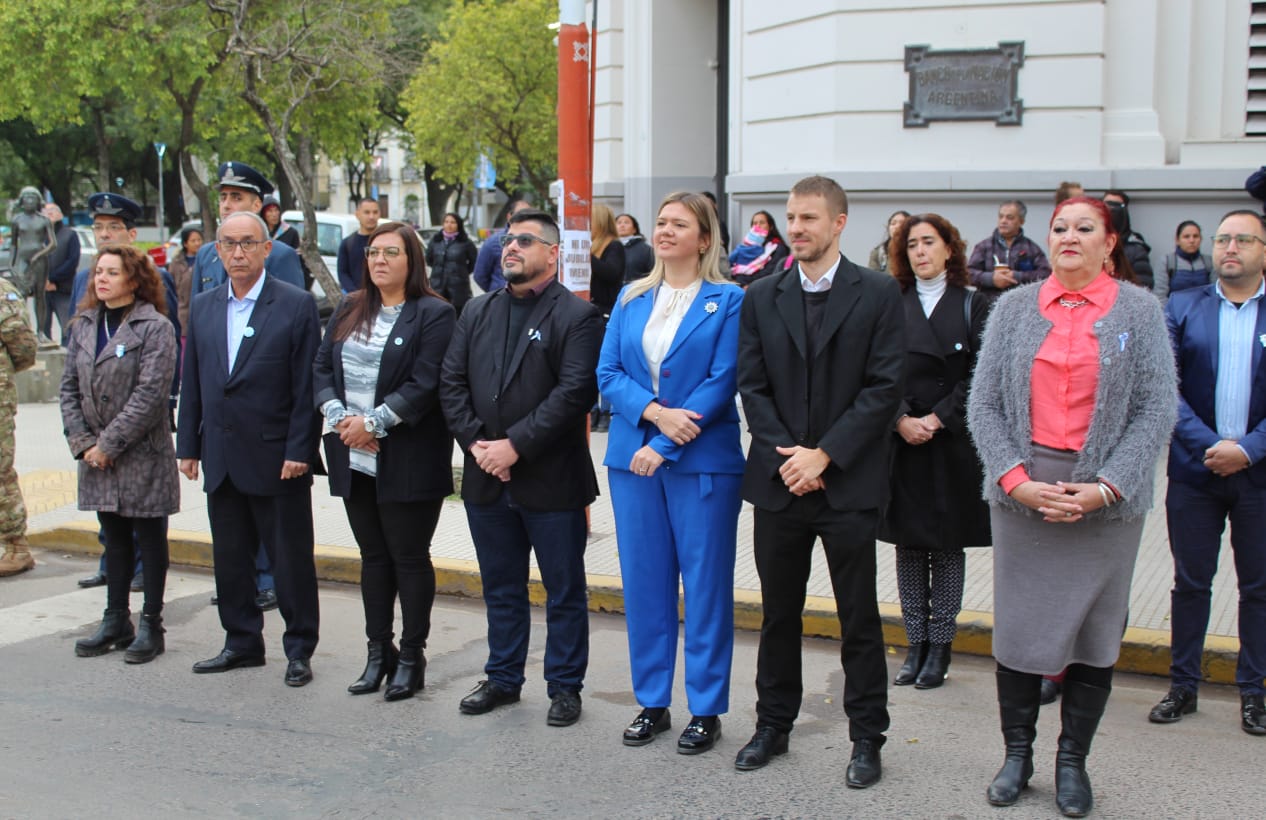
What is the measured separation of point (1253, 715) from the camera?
17.7 ft

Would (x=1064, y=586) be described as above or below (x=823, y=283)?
below

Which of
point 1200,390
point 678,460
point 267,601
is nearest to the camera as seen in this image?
point 678,460

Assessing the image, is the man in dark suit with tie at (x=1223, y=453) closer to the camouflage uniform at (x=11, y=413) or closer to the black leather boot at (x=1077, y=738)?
the black leather boot at (x=1077, y=738)

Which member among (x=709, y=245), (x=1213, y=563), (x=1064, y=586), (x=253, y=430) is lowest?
(x=1213, y=563)

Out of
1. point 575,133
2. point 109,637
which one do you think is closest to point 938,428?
point 575,133

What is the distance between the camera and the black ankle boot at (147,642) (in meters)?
6.55

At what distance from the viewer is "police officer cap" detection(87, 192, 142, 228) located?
25.2 feet

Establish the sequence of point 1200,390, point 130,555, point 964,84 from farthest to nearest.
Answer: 1. point 964,84
2. point 130,555
3. point 1200,390

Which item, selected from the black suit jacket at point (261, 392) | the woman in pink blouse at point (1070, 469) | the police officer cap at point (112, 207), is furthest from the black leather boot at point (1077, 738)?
the police officer cap at point (112, 207)

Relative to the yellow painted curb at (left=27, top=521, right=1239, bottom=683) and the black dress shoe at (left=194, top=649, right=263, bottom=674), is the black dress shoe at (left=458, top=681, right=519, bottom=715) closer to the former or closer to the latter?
the black dress shoe at (left=194, top=649, right=263, bottom=674)

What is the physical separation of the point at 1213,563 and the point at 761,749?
2043 mm

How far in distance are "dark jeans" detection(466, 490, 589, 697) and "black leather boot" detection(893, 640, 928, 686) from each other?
147 centimetres

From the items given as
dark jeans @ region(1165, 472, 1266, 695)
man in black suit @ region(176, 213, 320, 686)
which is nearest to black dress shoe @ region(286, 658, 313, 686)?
man in black suit @ region(176, 213, 320, 686)

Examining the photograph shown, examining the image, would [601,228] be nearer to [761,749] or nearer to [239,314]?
[239,314]
